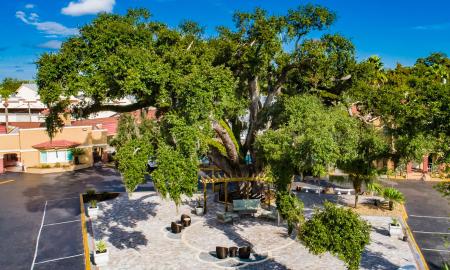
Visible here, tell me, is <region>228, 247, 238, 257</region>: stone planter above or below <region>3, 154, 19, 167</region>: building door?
below

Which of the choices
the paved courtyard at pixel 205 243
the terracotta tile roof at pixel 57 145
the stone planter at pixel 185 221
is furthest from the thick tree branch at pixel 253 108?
the terracotta tile roof at pixel 57 145

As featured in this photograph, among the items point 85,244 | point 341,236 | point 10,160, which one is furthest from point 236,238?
point 10,160

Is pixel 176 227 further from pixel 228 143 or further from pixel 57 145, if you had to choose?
pixel 57 145

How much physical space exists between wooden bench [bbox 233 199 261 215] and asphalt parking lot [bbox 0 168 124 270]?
1026cm

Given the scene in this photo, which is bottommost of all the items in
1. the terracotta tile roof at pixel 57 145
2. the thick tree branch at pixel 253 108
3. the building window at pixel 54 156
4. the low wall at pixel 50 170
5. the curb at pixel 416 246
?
the curb at pixel 416 246

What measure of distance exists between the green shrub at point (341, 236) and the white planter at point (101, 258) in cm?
1013

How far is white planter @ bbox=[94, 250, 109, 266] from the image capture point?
19.3 meters

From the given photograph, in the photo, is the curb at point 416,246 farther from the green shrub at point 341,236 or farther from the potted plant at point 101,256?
the potted plant at point 101,256

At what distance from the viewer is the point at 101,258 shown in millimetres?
19406

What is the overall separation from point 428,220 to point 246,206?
12760 millimetres

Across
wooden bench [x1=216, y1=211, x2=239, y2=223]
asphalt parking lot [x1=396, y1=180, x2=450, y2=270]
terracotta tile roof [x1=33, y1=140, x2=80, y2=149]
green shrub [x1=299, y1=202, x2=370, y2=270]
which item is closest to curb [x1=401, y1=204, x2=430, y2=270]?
asphalt parking lot [x1=396, y1=180, x2=450, y2=270]

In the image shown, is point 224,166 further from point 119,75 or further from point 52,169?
point 52,169

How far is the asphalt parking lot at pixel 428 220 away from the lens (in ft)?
68.4

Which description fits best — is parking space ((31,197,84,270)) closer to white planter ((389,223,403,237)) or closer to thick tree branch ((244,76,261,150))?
thick tree branch ((244,76,261,150))
